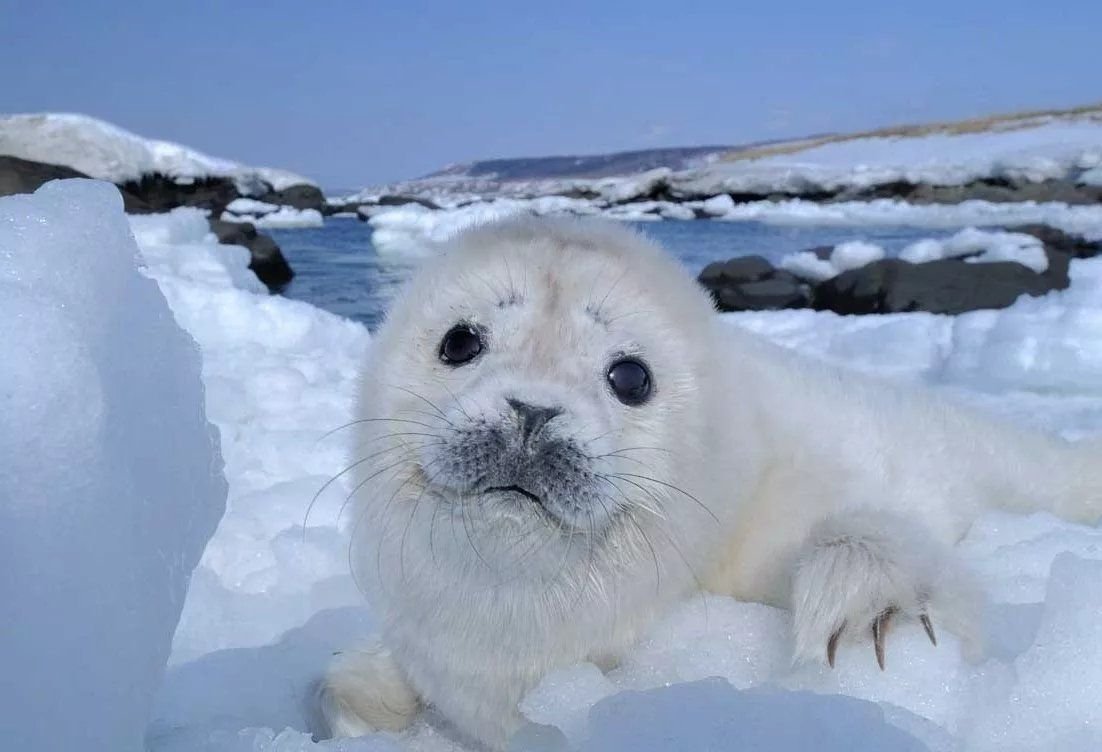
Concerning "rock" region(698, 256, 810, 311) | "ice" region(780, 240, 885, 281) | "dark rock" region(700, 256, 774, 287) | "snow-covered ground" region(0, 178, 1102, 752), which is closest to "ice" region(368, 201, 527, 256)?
"ice" region(780, 240, 885, 281)

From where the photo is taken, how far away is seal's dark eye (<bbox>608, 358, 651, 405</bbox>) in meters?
1.77

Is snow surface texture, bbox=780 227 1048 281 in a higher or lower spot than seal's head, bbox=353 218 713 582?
lower

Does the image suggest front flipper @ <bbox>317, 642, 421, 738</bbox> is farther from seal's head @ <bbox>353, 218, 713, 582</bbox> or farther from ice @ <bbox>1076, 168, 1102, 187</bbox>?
ice @ <bbox>1076, 168, 1102, 187</bbox>

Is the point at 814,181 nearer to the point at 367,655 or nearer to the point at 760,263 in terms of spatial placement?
the point at 760,263

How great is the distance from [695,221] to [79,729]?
26.2 meters

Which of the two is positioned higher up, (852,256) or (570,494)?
(570,494)

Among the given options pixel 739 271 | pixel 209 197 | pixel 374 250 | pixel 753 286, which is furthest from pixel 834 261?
pixel 209 197

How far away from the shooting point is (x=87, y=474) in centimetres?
135

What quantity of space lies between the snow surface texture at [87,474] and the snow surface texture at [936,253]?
7768 millimetres

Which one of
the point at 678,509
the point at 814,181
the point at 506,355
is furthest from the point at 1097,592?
the point at 814,181

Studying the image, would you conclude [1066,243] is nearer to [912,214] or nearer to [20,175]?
[20,175]

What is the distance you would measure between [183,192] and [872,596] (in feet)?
81.5

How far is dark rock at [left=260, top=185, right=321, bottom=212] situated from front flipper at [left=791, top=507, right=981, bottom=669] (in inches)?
1165

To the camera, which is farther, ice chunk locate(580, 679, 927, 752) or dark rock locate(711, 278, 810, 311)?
dark rock locate(711, 278, 810, 311)
